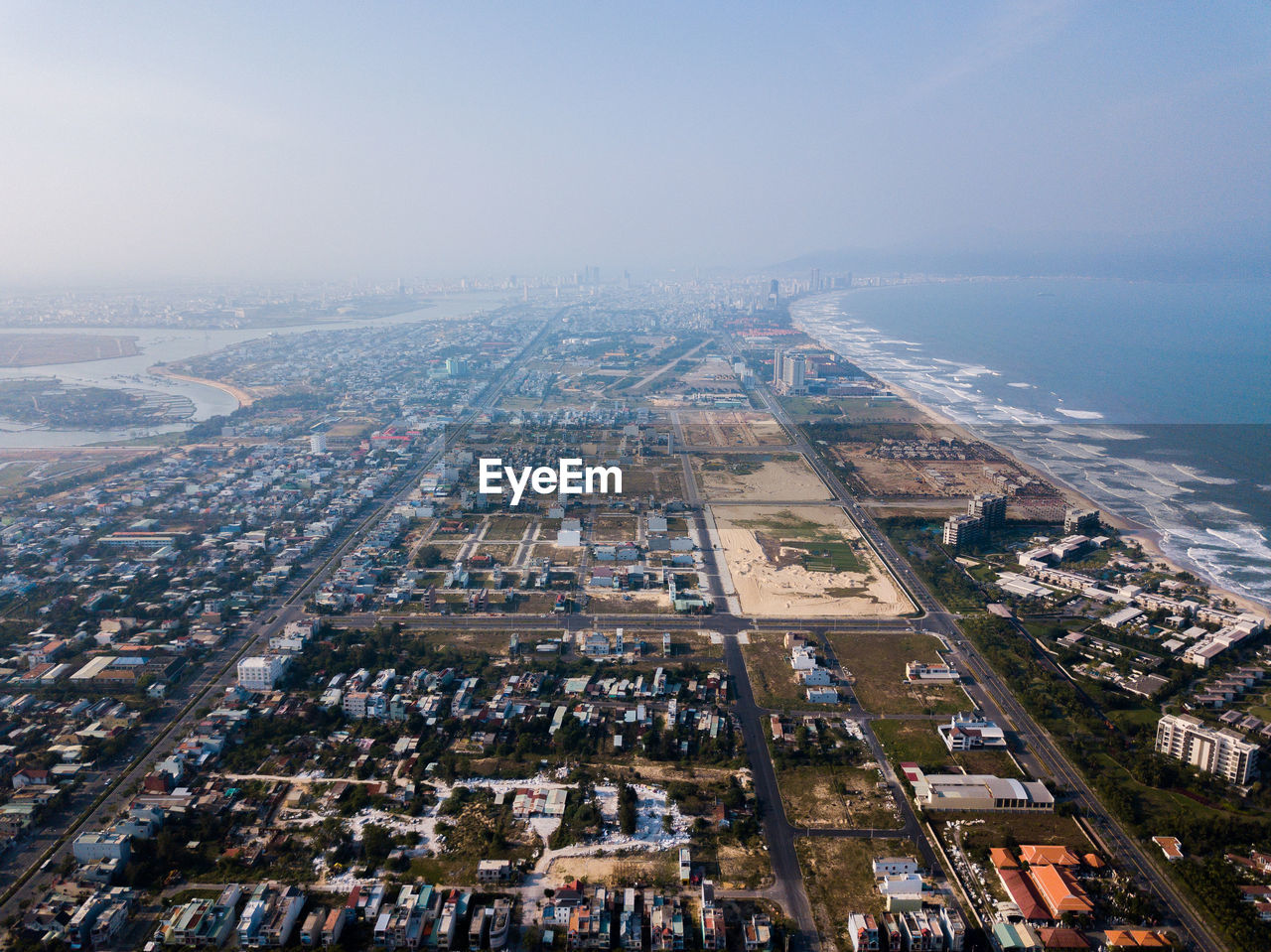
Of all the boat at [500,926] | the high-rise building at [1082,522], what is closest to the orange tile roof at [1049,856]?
the boat at [500,926]

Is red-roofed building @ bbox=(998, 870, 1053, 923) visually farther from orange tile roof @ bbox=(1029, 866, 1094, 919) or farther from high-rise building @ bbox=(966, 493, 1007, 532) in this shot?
high-rise building @ bbox=(966, 493, 1007, 532)

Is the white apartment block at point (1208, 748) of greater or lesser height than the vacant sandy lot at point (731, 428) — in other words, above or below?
below

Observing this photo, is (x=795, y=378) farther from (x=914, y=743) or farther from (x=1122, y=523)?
(x=914, y=743)

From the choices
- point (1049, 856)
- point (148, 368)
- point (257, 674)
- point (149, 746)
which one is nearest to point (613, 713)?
point (257, 674)

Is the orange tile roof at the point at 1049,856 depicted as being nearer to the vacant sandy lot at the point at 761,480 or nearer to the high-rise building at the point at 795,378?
the vacant sandy lot at the point at 761,480

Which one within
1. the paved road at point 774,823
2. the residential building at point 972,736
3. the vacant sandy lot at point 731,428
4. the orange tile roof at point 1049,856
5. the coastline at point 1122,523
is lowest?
the paved road at point 774,823

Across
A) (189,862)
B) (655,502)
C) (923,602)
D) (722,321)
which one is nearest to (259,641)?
(189,862)
